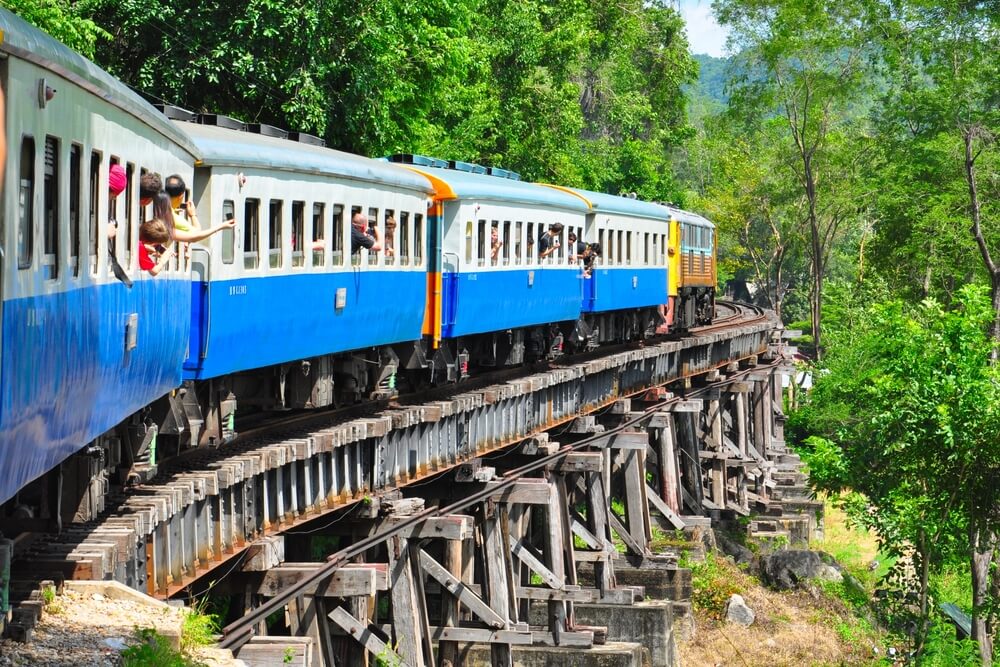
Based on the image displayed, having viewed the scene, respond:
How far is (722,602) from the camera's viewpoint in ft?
91.7

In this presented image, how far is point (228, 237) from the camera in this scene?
11547mm

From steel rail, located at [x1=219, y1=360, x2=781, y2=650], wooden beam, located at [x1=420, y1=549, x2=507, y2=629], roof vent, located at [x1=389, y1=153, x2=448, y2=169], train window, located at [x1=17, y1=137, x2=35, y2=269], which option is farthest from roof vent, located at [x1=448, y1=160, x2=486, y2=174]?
train window, located at [x1=17, y1=137, x2=35, y2=269]

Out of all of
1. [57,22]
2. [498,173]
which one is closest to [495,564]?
[498,173]

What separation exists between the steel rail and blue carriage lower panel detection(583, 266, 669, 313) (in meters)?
1.98

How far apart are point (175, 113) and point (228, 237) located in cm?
139

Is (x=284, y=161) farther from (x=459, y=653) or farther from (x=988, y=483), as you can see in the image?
(x=988, y=483)

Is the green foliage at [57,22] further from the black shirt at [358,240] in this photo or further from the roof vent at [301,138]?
the black shirt at [358,240]

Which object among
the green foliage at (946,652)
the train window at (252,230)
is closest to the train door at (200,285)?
the train window at (252,230)

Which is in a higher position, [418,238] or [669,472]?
[418,238]

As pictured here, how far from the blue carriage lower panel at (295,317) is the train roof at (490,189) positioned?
1.53m

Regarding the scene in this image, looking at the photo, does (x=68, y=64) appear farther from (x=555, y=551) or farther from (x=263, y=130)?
(x=555, y=551)

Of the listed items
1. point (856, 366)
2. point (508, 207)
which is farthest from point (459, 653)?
point (856, 366)

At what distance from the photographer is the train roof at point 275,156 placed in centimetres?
1138

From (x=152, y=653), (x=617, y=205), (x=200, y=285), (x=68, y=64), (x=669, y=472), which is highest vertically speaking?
(x=617, y=205)
